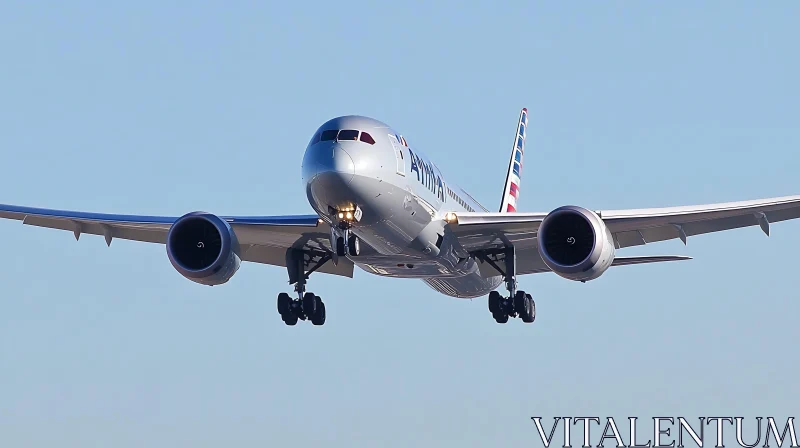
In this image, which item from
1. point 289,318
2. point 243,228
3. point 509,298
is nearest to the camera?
point 243,228

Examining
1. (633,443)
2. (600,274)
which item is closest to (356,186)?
(600,274)

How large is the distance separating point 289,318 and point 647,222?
1016 cm

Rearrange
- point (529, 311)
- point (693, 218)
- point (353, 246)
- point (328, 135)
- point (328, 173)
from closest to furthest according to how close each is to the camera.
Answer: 1. point (328, 173)
2. point (328, 135)
3. point (353, 246)
4. point (693, 218)
5. point (529, 311)

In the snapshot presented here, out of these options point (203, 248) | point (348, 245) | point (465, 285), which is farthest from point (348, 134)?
point (465, 285)

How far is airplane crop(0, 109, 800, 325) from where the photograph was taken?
28.0 meters

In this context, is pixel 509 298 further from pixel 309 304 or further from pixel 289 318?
pixel 289 318

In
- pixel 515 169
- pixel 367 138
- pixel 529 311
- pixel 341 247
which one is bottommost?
pixel 341 247

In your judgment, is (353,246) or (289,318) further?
(289,318)

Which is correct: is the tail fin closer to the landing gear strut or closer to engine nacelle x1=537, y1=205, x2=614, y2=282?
engine nacelle x1=537, y1=205, x2=614, y2=282

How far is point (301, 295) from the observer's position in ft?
113

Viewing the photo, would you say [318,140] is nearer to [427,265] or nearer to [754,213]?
[427,265]

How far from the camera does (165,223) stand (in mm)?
34188

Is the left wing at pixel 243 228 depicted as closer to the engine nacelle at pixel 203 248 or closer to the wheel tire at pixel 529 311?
the engine nacelle at pixel 203 248

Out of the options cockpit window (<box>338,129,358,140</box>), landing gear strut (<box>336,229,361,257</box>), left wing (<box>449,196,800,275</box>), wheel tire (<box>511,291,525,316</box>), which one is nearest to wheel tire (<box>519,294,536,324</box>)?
wheel tire (<box>511,291,525,316</box>)
